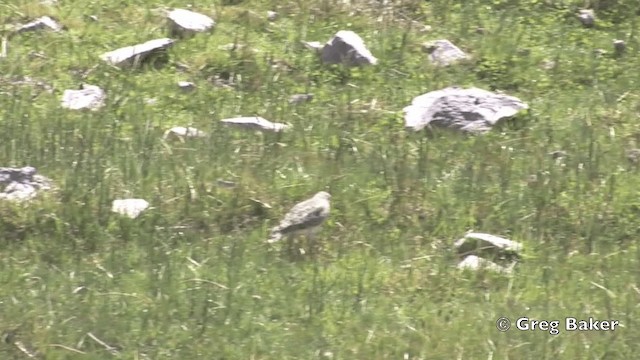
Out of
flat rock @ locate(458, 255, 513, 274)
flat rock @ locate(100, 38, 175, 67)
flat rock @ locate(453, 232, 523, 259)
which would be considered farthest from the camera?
flat rock @ locate(100, 38, 175, 67)

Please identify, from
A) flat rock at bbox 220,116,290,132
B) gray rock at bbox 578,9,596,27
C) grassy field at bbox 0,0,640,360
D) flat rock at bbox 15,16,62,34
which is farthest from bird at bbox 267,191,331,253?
gray rock at bbox 578,9,596,27

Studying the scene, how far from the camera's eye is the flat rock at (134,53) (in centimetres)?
783

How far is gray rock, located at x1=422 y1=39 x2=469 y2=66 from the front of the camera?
320 inches

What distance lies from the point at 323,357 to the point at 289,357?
0.46 feet

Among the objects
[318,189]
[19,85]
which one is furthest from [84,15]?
[318,189]

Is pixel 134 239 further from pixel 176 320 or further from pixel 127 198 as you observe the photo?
pixel 176 320

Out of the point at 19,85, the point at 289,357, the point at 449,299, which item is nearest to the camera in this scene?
the point at 289,357

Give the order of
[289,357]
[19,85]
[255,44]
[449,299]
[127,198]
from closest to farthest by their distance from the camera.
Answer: [289,357] → [449,299] → [127,198] → [19,85] → [255,44]

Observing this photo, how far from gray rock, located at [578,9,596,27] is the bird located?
11.1 ft

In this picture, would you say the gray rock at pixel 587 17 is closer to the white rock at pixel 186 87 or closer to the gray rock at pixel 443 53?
the gray rock at pixel 443 53

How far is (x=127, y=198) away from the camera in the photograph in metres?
6.23

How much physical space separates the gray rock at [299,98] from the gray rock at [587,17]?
2270mm

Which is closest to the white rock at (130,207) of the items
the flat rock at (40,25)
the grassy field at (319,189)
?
the grassy field at (319,189)

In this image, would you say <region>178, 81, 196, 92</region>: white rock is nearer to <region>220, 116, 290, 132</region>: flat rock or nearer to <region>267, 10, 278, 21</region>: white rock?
<region>220, 116, 290, 132</region>: flat rock
